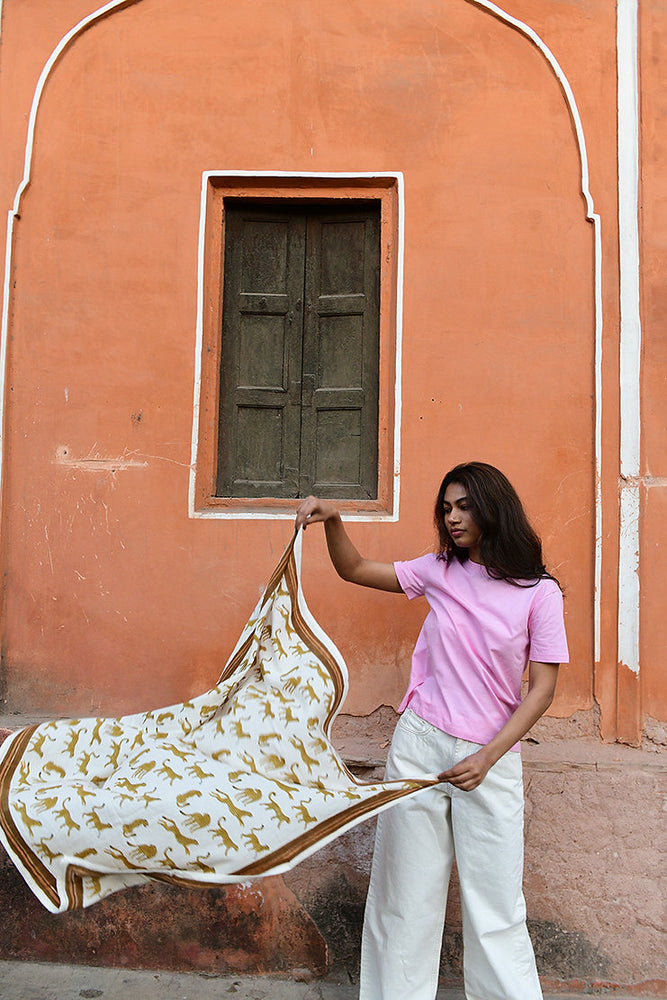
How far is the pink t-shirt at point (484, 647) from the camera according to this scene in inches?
96.0

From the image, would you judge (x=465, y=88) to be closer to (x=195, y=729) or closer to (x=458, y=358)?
(x=458, y=358)

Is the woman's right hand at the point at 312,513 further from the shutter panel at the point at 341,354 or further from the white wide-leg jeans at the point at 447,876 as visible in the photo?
the shutter panel at the point at 341,354

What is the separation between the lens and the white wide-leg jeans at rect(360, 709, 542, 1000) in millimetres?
2451

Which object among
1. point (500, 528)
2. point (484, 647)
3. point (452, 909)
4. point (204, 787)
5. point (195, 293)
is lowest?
point (452, 909)

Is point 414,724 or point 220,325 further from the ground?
point 220,325

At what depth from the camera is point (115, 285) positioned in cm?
348

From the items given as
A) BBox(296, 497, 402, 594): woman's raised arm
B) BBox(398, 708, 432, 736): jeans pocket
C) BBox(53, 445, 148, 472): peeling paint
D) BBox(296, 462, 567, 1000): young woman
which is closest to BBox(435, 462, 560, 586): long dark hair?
BBox(296, 462, 567, 1000): young woman

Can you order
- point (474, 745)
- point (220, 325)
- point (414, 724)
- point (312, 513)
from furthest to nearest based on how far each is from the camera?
1. point (220, 325)
2. point (312, 513)
3. point (414, 724)
4. point (474, 745)

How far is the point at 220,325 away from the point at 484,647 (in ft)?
5.84

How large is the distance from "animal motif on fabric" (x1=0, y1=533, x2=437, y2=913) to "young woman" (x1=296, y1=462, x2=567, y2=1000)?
0.17 m

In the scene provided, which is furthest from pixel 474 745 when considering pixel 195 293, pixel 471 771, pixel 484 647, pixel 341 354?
pixel 195 293

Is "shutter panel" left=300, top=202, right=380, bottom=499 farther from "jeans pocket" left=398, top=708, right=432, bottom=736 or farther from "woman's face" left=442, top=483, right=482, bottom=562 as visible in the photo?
"jeans pocket" left=398, top=708, right=432, bottom=736

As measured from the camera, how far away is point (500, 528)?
8.13ft

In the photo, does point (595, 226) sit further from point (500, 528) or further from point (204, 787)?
point (204, 787)
